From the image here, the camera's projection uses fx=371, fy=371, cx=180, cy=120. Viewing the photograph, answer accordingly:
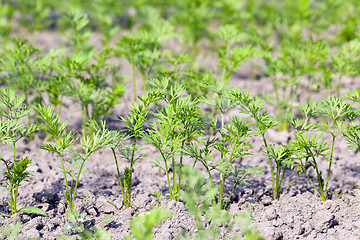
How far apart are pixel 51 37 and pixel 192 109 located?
3470 millimetres

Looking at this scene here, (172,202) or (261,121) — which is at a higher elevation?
(261,121)

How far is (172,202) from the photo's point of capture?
84.1 inches

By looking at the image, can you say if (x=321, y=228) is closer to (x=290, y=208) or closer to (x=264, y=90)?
(x=290, y=208)

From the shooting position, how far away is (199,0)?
4.45 m

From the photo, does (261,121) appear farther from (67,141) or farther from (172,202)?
(67,141)

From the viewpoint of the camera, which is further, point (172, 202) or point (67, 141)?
point (172, 202)

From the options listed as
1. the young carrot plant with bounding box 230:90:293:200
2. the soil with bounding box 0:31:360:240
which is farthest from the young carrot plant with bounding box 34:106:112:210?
the young carrot plant with bounding box 230:90:293:200

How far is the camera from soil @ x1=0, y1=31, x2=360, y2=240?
2.01 meters

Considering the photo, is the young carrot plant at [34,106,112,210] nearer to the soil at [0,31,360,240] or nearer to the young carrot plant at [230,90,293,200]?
the soil at [0,31,360,240]

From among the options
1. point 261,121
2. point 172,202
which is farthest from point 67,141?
point 261,121

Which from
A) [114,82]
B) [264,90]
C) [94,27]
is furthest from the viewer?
[94,27]

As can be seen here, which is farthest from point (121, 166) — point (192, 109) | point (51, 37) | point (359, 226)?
point (51, 37)

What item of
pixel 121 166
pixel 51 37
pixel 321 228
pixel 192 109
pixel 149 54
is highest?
pixel 51 37

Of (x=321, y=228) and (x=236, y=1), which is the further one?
(x=236, y=1)
